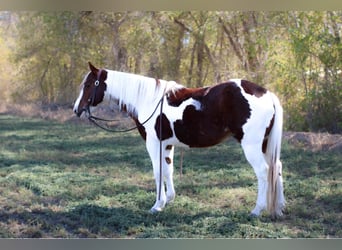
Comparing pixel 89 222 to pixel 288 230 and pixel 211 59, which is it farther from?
pixel 211 59

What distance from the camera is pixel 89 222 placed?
3.51 metres

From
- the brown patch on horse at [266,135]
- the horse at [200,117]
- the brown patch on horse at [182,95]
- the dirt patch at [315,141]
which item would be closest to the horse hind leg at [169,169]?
the horse at [200,117]

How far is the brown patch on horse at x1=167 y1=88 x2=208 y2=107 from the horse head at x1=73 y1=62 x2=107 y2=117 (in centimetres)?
59

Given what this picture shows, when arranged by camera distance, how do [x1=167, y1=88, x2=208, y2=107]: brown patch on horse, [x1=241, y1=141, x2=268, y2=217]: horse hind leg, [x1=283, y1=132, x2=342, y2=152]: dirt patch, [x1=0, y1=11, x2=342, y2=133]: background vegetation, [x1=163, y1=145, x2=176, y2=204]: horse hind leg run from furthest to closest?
1. [x1=283, y1=132, x2=342, y2=152]: dirt patch
2. [x1=0, y1=11, x2=342, y2=133]: background vegetation
3. [x1=163, y1=145, x2=176, y2=204]: horse hind leg
4. [x1=167, y1=88, x2=208, y2=107]: brown patch on horse
5. [x1=241, y1=141, x2=268, y2=217]: horse hind leg

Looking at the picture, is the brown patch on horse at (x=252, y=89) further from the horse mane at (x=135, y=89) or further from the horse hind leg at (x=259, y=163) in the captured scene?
the horse mane at (x=135, y=89)

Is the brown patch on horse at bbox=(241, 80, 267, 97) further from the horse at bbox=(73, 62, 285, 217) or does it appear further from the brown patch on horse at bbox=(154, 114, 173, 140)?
the brown patch on horse at bbox=(154, 114, 173, 140)

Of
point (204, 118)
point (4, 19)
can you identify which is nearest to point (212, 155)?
point (204, 118)

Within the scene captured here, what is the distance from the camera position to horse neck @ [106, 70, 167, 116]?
145 inches

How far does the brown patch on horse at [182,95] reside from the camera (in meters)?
3.59

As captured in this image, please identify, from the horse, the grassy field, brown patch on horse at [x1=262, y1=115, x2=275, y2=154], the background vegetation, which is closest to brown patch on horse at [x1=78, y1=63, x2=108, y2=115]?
the horse

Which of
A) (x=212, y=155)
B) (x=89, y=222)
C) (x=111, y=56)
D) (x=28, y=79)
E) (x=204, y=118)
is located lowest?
(x=89, y=222)

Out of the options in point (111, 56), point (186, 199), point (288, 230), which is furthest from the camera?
point (111, 56)

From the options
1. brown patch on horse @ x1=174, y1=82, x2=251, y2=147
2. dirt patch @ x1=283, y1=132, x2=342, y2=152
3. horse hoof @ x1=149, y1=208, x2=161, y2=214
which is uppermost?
brown patch on horse @ x1=174, y1=82, x2=251, y2=147

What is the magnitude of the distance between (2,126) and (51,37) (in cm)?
115
